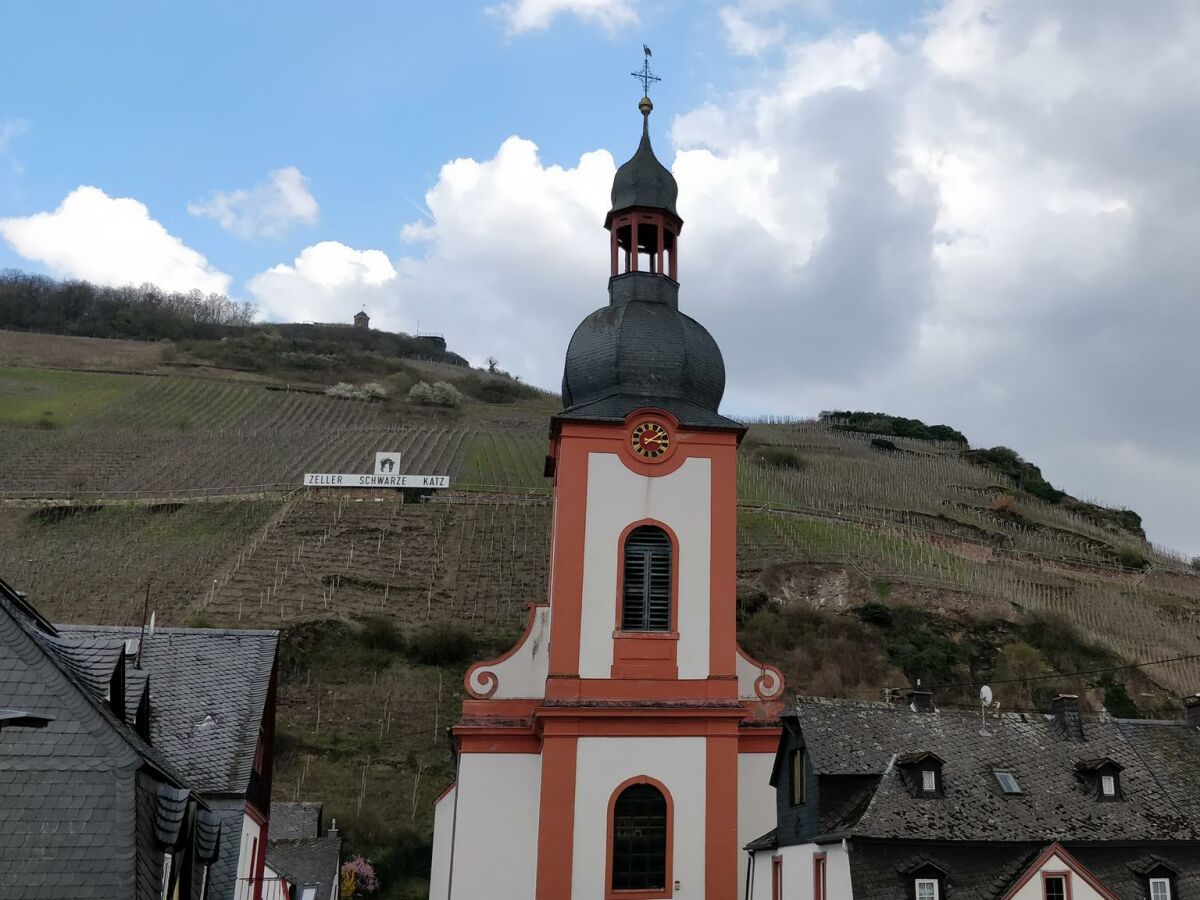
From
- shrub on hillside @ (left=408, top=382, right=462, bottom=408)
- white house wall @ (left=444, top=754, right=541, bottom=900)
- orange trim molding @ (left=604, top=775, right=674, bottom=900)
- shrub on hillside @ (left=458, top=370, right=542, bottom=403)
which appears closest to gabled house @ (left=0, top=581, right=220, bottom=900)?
white house wall @ (left=444, top=754, right=541, bottom=900)

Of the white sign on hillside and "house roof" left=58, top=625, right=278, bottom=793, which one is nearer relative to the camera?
"house roof" left=58, top=625, right=278, bottom=793

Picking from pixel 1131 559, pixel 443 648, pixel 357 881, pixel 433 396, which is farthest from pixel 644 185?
pixel 433 396

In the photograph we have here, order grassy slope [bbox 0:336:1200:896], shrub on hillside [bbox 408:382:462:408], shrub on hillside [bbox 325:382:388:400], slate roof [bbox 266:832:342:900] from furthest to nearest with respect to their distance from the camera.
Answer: shrub on hillside [bbox 408:382:462:408]
shrub on hillside [bbox 325:382:388:400]
grassy slope [bbox 0:336:1200:896]
slate roof [bbox 266:832:342:900]

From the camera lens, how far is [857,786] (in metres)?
19.1

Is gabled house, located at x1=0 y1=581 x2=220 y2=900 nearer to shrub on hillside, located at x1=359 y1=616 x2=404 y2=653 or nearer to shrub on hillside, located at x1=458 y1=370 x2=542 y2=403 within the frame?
shrub on hillside, located at x1=359 y1=616 x2=404 y2=653

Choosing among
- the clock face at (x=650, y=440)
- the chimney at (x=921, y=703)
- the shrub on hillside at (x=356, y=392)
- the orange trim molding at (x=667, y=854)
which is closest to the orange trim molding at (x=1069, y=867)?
the chimney at (x=921, y=703)

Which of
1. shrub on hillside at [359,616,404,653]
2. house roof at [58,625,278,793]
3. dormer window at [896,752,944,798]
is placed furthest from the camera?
shrub on hillside at [359,616,404,653]

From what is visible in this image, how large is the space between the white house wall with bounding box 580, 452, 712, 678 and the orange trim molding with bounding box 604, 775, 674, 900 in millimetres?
2075

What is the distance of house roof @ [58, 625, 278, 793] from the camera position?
1427 cm

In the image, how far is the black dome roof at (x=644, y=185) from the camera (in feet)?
78.2

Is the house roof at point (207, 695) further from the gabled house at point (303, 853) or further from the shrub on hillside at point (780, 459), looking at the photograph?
the shrub on hillside at point (780, 459)

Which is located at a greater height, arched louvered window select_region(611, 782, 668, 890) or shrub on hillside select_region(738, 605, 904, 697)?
shrub on hillside select_region(738, 605, 904, 697)

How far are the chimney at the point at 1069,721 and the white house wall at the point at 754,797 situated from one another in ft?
19.1

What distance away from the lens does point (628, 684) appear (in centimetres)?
A: 1995
